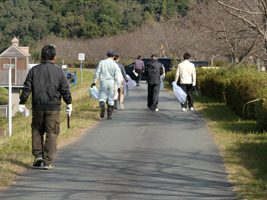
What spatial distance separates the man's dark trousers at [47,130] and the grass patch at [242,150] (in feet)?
8.32

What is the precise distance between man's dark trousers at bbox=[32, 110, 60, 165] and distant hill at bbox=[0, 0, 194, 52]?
304 ft

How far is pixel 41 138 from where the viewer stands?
625 cm

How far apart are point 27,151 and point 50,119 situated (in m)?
1.55

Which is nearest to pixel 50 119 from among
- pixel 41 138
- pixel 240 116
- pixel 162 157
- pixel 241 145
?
pixel 41 138

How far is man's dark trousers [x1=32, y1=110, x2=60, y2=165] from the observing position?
6.09 meters

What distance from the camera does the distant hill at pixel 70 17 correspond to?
10662cm

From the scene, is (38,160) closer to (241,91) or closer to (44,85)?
(44,85)

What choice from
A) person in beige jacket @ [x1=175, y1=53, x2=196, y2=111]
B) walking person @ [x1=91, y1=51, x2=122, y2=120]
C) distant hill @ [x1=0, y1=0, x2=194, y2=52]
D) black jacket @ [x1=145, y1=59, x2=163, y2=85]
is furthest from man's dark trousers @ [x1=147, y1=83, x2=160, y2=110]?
distant hill @ [x1=0, y1=0, x2=194, y2=52]

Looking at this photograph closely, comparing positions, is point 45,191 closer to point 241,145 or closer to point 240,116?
point 241,145

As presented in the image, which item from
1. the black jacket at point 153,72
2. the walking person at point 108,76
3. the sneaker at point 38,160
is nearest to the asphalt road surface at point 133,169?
the sneaker at point 38,160

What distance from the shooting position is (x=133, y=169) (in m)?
6.09

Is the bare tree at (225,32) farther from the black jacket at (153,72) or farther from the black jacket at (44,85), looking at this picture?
the black jacket at (44,85)

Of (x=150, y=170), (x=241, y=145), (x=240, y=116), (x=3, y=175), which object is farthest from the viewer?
(x=240, y=116)

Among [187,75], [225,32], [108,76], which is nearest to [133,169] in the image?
[108,76]
